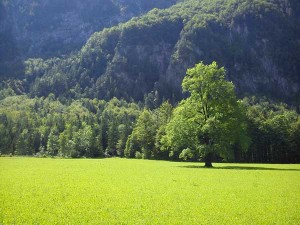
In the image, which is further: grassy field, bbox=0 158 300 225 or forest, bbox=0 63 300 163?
forest, bbox=0 63 300 163

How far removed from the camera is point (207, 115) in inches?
2689

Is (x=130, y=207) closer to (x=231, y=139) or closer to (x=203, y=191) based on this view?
(x=203, y=191)

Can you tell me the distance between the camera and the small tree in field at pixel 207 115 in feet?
218

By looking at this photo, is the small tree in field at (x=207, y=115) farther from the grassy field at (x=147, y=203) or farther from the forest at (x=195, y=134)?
the grassy field at (x=147, y=203)

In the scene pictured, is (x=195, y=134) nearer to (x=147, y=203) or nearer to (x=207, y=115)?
(x=207, y=115)

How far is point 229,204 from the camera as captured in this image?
25016 mm

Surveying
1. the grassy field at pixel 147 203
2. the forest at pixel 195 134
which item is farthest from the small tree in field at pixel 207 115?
the grassy field at pixel 147 203

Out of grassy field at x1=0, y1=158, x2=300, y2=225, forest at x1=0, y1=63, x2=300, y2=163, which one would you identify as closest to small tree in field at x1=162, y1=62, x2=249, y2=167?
forest at x1=0, y1=63, x2=300, y2=163

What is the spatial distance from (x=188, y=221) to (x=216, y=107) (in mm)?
49465

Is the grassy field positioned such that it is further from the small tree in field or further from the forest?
the forest

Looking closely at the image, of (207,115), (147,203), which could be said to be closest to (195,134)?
(207,115)

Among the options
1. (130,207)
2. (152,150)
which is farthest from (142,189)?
(152,150)

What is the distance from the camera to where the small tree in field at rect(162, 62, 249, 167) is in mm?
66375

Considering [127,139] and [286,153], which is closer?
[286,153]
